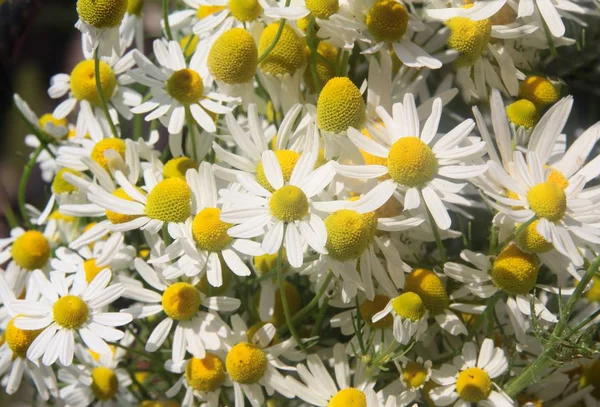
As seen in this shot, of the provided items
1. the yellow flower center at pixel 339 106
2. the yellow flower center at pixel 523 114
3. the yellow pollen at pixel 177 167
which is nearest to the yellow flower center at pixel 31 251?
the yellow pollen at pixel 177 167

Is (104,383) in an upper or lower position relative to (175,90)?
lower

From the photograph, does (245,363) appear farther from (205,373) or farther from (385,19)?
(385,19)

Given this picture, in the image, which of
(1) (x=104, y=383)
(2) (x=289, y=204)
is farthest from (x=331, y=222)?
(1) (x=104, y=383)

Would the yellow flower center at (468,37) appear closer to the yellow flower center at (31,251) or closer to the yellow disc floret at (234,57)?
the yellow disc floret at (234,57)

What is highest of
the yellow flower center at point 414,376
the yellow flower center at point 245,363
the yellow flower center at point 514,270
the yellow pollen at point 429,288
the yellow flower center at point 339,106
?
the yellow flower center at point 339,106

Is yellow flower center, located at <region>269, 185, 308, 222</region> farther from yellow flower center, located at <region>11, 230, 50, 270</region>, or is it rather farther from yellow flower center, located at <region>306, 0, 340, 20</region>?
yellow flower center, located at <region>11, 230, 50, 270</region>

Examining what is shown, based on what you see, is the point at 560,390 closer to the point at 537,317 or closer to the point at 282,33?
the point at 537,317

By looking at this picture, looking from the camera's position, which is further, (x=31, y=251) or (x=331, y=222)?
(x=31, y=251)
